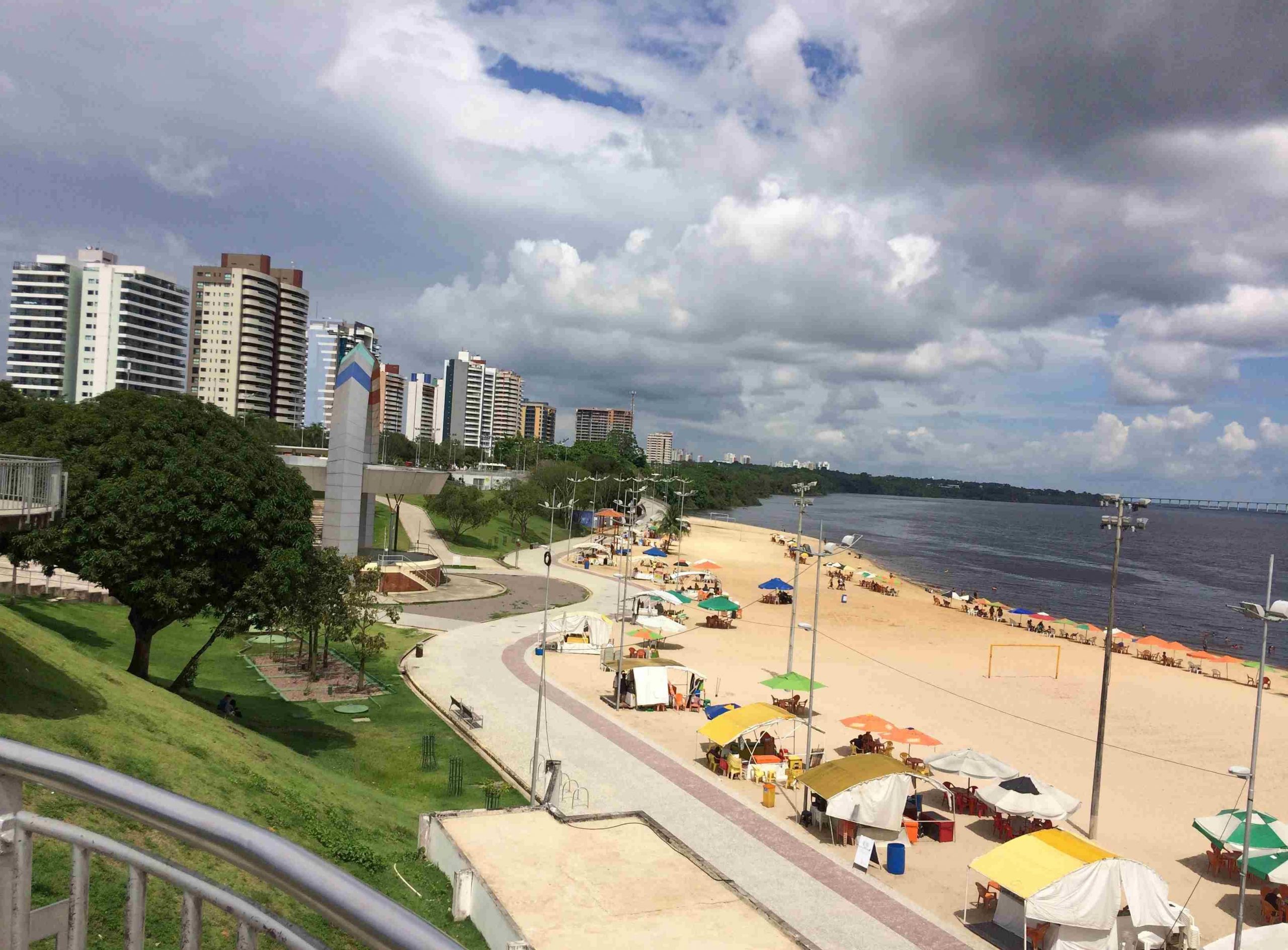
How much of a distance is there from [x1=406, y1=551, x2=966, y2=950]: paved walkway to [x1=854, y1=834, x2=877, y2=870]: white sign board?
0.99 ft

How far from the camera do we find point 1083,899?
1497 cm

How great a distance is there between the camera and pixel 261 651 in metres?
33.1

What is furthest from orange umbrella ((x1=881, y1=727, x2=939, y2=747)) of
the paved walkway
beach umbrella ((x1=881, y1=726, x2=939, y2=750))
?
the paved walkway

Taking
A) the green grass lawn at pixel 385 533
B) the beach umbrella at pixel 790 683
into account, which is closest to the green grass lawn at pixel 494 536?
the green grass lawn at pixel 385 533

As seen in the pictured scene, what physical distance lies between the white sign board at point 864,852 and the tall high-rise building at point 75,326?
113 meters

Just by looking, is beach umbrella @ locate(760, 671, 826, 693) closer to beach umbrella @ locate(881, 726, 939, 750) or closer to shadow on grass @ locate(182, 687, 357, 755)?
beach umbrella @ locate(881, 726, 939, 750)

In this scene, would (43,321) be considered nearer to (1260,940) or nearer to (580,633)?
(580,633)

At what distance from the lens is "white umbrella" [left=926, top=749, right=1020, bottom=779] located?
21.3 m

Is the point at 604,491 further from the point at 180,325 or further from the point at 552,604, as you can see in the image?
the point at 552,604

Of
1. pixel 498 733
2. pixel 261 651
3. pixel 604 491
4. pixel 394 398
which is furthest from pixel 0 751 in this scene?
pixel 394 398

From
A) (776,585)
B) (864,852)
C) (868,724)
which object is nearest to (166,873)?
(864,852)

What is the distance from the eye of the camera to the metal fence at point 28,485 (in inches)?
515

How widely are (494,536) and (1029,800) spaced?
64283 millimetres

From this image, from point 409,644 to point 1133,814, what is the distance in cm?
2548
